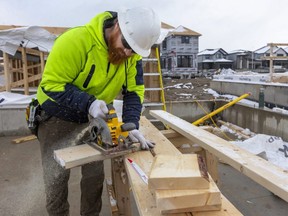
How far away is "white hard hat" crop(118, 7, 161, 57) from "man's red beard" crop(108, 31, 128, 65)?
99 mm

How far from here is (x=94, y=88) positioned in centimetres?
206

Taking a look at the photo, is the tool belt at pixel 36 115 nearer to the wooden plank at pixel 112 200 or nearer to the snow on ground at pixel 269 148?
the wooden plank at pixel 112 200

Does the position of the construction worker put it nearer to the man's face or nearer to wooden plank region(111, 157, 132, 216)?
the man's face

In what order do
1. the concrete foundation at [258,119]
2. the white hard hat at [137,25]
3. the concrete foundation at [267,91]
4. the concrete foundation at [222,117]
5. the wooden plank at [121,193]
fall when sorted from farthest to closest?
the concrete foundation at [267,91], the concrete foundation at [222,117], the concrete foundation at [258,119], the wooden plank at [121,193], the white hard hat at [137,25]

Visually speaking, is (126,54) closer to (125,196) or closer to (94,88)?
(94,88)

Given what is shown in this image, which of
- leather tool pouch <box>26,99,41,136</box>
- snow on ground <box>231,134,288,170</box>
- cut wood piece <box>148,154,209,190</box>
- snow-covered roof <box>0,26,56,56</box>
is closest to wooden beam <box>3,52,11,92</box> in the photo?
snow-covered roof <box>0,26,56,56</box>

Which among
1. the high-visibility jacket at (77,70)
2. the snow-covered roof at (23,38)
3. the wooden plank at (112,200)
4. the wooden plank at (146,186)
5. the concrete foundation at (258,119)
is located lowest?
the wooden plank at (112,200)

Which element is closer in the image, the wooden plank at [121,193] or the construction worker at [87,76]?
the construction worker at [87,76]

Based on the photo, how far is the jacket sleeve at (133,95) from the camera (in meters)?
2.25

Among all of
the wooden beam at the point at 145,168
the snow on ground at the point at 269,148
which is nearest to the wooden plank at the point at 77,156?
the wooden beam at the point at 145,168

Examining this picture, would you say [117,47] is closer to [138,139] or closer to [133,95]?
[133,95]

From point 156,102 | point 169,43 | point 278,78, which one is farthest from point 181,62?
point 156,102

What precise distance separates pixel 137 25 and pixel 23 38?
16.3 feet

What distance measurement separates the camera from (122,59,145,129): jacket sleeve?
2.25 metres
